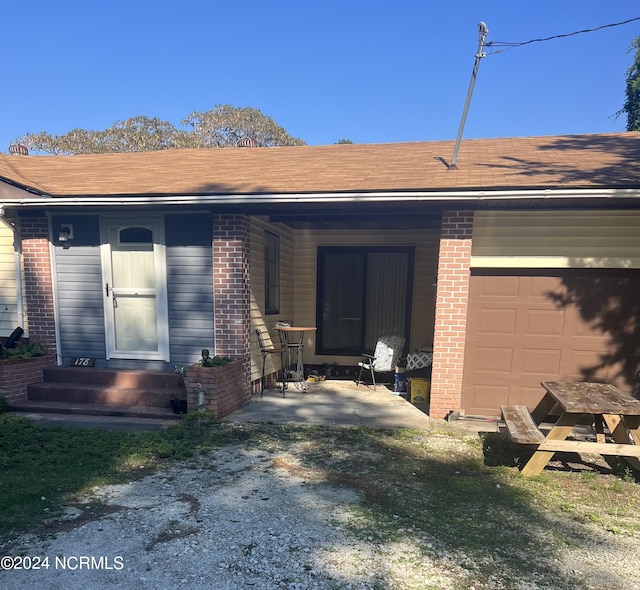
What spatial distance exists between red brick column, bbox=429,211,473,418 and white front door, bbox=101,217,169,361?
4130mm

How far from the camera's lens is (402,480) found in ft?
12.7

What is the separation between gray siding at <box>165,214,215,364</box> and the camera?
20.2ft

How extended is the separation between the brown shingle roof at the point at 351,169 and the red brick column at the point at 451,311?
2.07 ft

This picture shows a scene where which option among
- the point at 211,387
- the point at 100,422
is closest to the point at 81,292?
the point at 100,422

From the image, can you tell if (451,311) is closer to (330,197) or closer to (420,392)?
(420,392)

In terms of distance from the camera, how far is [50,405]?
5.86 m

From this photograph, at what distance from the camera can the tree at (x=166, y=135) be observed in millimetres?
25672

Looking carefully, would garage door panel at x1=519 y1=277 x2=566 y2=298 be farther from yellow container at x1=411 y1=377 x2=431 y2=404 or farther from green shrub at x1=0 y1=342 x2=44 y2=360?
green shrub at x1=0 y1=342 x2=44 y2=360

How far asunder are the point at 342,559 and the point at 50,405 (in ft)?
17.0

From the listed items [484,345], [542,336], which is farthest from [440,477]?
[542,336]

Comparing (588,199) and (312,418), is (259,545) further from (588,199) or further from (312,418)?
(588,199)

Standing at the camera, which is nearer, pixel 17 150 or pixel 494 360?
pixel 494 360

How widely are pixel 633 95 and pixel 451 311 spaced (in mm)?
22297

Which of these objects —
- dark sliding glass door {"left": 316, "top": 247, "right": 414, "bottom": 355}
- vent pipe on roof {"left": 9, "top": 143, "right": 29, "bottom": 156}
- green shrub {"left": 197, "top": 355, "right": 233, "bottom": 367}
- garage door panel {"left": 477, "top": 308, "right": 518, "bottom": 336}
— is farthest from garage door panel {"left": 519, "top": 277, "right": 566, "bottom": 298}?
vent pipe on roof {"left": 9, "top": 143, "right": 29, "bottom": 156}
